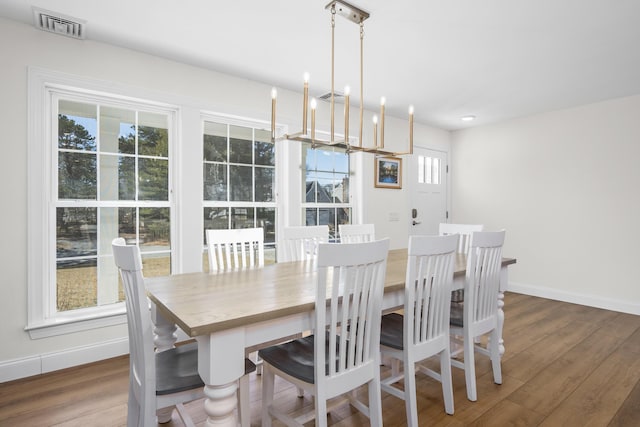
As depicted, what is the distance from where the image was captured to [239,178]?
136 inches

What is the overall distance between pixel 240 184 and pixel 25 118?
169cm

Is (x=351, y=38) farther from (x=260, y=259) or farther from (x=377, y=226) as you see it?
(x=377, y=226)

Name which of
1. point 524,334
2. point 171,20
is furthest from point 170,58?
point 524,334

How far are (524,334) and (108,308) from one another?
365 cm

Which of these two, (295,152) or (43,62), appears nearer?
(43,62)

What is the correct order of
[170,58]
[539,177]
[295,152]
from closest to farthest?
[170,58] < [295,152] < [539,177]

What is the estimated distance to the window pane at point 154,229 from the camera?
2943mm

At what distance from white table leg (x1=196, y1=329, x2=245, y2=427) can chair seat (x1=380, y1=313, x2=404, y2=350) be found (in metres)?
0.89

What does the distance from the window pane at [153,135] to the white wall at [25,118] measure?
0.60 feet

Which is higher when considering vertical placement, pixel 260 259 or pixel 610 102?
pixel 610 102

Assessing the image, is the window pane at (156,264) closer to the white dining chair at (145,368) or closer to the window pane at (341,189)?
the white dining chair at (145,368)

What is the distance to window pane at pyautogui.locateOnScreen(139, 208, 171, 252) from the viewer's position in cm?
294

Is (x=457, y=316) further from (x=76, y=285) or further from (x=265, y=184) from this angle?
(x=76, y=285)

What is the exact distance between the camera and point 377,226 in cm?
457
